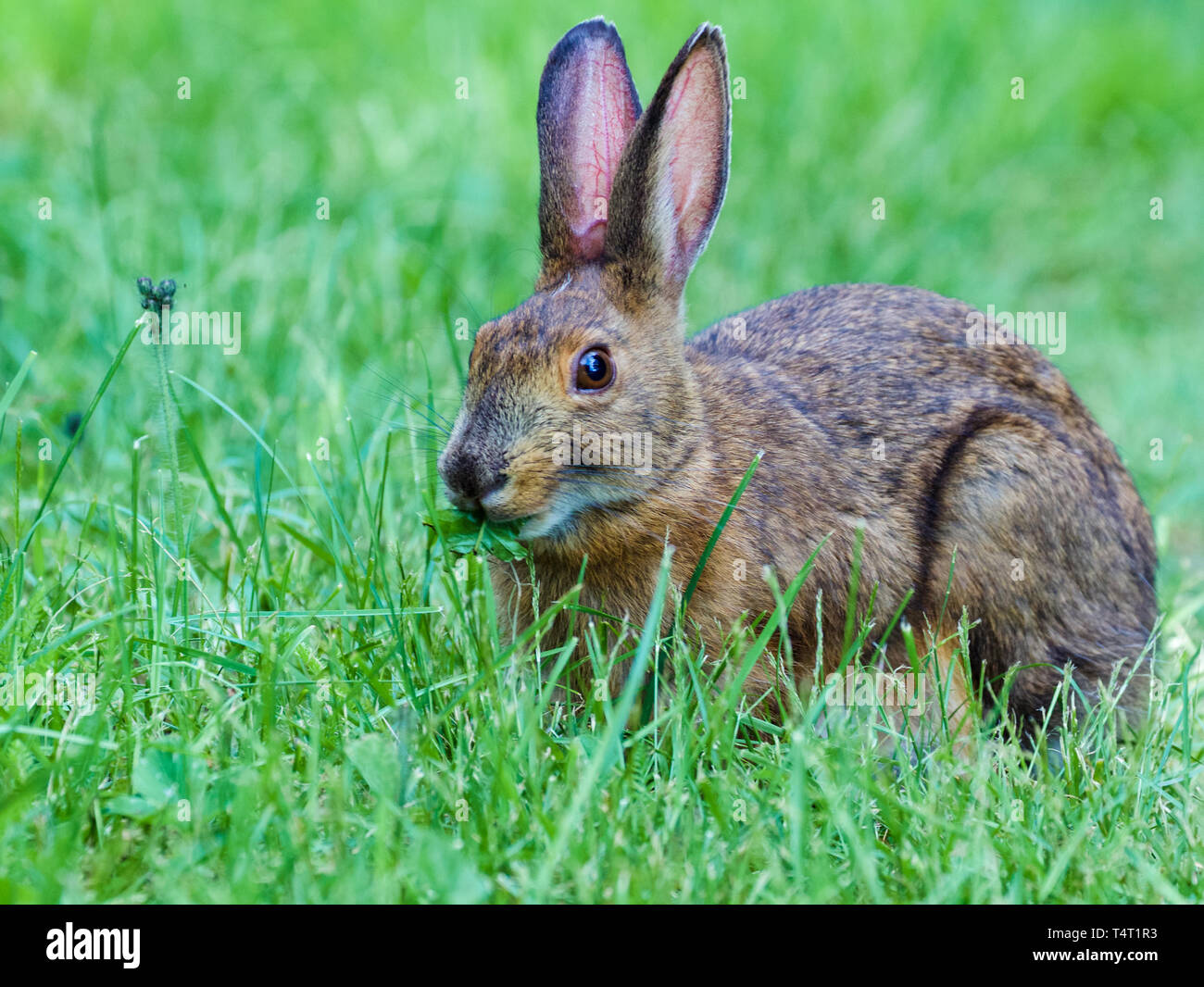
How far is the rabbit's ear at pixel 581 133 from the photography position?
4.46 meters

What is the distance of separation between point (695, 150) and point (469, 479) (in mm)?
1350

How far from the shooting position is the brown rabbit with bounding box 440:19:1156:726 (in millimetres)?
3980

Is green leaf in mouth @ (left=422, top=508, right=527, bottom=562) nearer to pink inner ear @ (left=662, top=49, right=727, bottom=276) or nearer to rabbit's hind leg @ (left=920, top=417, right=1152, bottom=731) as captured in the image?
pink inner ear @ (left=662, top=49, right=727, bottom=276)

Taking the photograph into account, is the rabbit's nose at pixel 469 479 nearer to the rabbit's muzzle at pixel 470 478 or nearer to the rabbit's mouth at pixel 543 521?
the rabbit's muzzle at pixel 470 478

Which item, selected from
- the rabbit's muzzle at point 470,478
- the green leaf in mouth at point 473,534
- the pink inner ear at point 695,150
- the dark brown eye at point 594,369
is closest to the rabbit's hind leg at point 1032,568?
the pink inner ear at point 695,150

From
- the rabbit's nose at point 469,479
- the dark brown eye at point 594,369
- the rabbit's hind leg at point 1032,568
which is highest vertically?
the dark brown eye at point 594,369

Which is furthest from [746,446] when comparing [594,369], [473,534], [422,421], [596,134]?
[422,421]

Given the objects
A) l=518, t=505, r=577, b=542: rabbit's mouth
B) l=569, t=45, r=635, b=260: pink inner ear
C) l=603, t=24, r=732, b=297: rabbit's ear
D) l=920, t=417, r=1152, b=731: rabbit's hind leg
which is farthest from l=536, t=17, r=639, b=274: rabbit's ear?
l=920, t=417, r=1152, b=731: rabbit's hind leg

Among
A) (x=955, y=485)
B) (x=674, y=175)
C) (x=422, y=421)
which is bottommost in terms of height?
(x=955, y=485)

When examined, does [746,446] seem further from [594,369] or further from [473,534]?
[473,534]

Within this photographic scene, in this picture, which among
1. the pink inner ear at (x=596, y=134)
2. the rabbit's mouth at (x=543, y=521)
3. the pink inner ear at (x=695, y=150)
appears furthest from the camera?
the pink inner ear at (x=596, y=134)

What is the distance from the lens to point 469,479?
372 cm
